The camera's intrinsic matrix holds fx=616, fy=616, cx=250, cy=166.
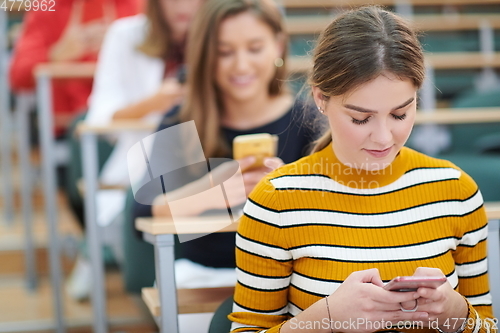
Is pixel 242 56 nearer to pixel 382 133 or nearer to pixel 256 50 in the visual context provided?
pixel 256 50

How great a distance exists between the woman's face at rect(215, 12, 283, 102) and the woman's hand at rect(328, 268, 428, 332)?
0.61m

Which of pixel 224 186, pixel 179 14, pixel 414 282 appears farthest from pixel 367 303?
pixel 179 14

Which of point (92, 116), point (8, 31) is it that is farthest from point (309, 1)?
point (92, 116)

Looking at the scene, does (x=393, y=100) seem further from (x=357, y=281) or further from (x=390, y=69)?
(x=357, y=281)

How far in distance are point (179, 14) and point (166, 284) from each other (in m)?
1.02

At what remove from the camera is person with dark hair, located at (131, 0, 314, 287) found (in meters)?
1.20

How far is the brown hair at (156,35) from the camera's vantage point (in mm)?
1749

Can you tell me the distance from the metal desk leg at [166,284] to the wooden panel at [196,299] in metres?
0.05

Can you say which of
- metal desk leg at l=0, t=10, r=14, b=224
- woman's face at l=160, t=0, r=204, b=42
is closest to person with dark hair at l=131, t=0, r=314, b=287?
woman's face at l=160, t=0, r=204, b=42

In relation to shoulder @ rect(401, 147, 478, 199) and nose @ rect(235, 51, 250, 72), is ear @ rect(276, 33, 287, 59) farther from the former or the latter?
shoulder @ rect(401, 147, 478, 199)

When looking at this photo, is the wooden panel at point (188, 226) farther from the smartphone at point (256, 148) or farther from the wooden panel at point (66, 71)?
the wooden panel at point (66, 71)

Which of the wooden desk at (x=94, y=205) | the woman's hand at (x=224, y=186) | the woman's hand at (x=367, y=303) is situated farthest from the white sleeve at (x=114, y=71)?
the woman's hand at (x=367, y=303)

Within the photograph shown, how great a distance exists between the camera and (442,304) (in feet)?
2.41

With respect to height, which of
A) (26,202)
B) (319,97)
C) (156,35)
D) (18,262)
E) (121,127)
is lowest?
(18,262)
